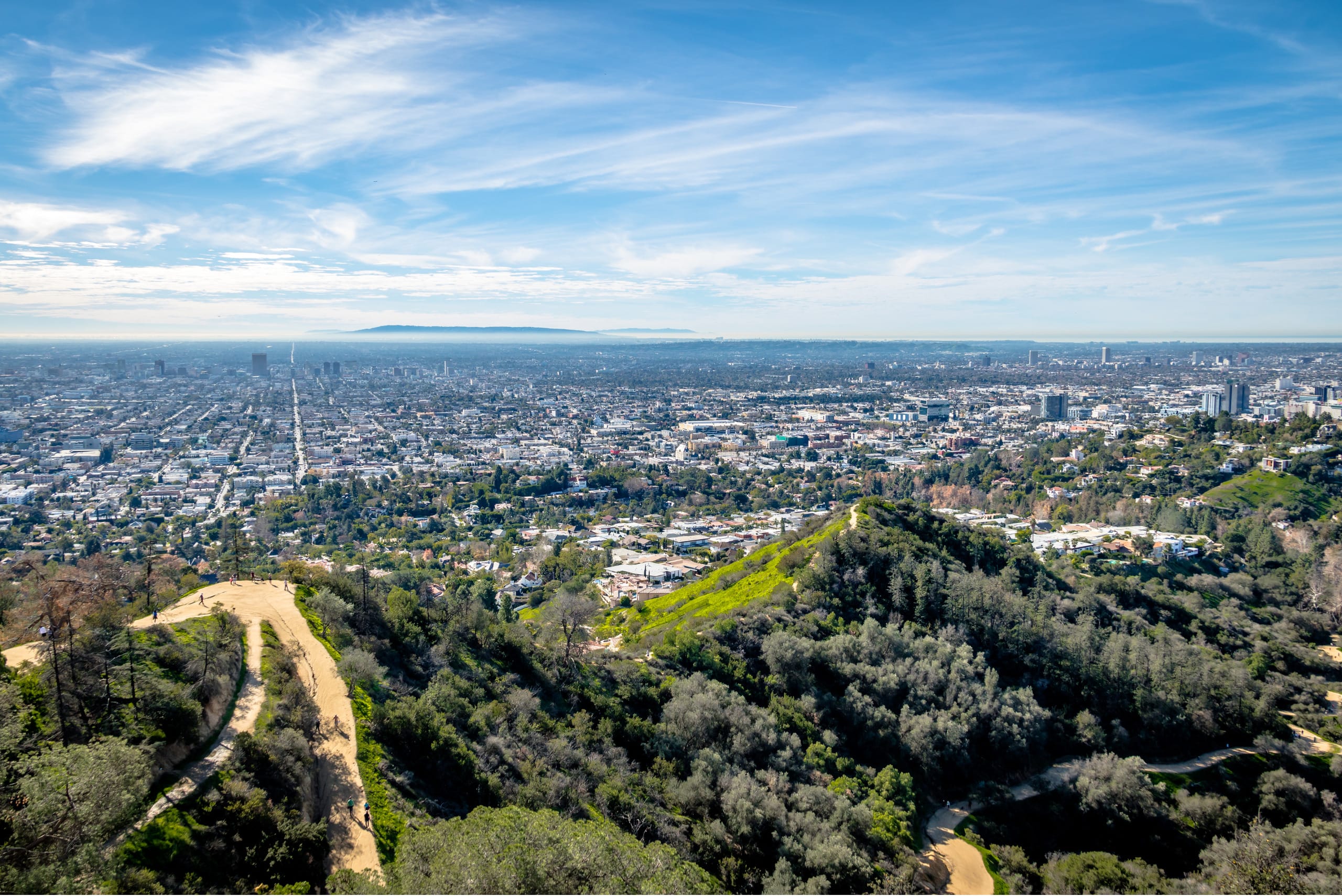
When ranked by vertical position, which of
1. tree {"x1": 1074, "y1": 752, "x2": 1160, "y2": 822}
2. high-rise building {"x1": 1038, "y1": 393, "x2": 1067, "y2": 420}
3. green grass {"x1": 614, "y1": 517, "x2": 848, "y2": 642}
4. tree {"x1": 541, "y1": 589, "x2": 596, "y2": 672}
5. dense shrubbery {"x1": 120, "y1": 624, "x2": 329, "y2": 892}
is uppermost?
Answer: high-rise building {"x1": 1038, "y1": 393, "x2": 1067, "y2": 420}

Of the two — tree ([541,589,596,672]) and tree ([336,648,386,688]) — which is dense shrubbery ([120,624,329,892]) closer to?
tree ([336,648,386,688])

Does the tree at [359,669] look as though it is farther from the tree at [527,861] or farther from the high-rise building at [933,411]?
the high-rise building at [933,411]

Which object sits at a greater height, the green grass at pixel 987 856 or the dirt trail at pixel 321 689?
the dirt trail at pixel 321 689

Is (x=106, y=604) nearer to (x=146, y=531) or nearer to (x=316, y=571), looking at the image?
(x=316, y=571)

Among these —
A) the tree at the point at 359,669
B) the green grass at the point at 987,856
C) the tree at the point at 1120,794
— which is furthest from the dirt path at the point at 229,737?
the tree at the point at 1120,794

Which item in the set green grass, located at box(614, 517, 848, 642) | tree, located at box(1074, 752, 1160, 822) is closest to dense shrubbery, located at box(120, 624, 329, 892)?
green grass, located at box(614, 517, 848, 642)

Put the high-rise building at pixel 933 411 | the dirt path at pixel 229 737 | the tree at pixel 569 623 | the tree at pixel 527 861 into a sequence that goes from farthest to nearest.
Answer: the high-rise building at pixel 933 411 < the tree at pixel 569 623 < the dirt path at pixel 229 737 < the tree at pixel 527 861

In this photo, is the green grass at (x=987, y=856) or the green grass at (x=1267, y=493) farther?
the green grass at (x=1267, y=493)
